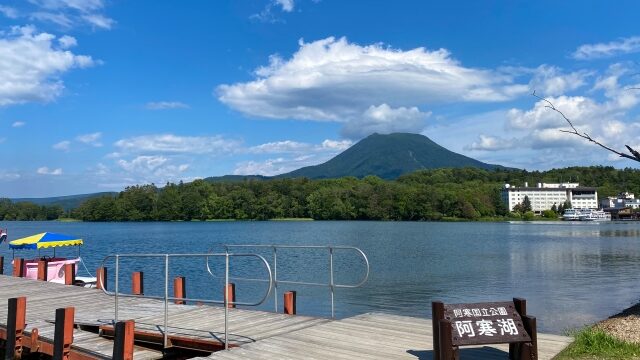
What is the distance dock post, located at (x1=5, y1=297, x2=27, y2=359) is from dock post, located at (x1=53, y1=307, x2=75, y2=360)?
5.95 ft

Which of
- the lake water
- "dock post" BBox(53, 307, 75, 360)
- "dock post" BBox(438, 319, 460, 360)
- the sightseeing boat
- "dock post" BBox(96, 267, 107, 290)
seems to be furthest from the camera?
the sightseeing boat

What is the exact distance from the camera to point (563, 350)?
26.1 ft

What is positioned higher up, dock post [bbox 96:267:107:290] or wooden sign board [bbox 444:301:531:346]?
wooden sign board [bbox 444:301:531:346]

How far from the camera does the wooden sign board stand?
249 inches

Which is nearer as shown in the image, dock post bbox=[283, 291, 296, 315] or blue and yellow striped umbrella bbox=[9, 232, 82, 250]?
dock post bbox=[283, 291, 296, 315]

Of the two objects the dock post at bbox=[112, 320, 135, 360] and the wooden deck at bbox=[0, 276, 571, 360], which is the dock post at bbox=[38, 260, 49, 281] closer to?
the wooden deck at bbox=[0, 276, 571, 360]

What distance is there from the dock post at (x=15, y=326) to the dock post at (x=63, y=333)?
1.81 m

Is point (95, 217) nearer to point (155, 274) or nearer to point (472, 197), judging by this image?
point (472, 197)

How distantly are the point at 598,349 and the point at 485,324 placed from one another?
9.39 feet

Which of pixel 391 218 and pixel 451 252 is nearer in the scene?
pixel 451 252

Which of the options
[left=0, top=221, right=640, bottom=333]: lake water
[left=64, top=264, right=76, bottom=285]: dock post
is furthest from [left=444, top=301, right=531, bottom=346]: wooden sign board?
[left=64, top=264, right=76, bottom=285]: dock post

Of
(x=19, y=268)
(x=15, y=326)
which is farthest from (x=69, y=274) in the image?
(x=15, y=326)

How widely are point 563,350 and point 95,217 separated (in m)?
170

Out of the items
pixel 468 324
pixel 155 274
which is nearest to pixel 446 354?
pixel 468 324
